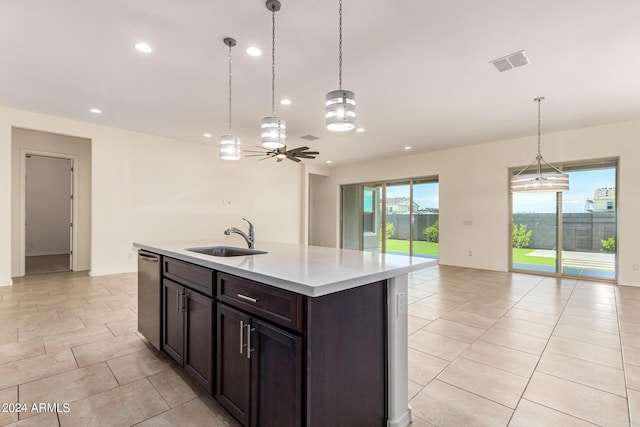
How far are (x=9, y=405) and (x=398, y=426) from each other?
2.31 m

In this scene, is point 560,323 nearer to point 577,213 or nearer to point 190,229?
point 577,213

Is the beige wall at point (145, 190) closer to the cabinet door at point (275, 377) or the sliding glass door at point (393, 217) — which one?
the sliding glass door at point (393, 217)

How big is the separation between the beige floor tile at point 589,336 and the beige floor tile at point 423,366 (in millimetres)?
1468

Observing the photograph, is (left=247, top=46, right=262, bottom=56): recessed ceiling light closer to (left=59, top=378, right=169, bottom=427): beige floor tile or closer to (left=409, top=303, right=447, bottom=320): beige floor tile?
(left=59, top=378, right=169, bottom=427): beige floor tile

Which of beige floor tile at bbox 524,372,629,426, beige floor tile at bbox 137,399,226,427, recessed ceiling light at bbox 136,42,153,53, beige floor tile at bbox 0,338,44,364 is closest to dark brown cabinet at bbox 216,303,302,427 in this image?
beige floor tile at bbox 137,399,226,427

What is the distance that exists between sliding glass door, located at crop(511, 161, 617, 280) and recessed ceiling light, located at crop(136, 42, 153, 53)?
681 cm

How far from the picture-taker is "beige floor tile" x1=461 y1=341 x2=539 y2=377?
2332mm

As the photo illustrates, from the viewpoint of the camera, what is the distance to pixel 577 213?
5754 mm

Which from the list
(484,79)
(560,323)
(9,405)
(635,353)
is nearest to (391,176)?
(484,79)

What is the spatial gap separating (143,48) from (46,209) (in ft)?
25.8

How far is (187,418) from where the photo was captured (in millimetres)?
1735

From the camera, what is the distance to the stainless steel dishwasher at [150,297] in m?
2.46

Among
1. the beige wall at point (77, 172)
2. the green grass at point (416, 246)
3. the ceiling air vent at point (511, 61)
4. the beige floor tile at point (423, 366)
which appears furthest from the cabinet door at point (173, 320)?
the green grass at point (416, 246)

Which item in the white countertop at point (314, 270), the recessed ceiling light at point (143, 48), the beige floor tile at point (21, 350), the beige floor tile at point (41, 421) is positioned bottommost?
the beige floor tile at point (41, 421)
